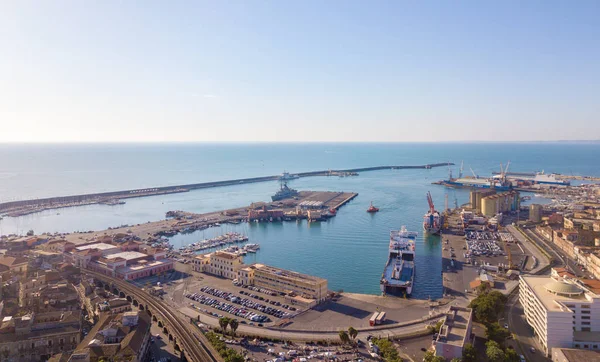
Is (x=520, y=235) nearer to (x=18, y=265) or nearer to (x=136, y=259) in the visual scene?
(x=136, y=259)

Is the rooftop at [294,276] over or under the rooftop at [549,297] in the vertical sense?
under

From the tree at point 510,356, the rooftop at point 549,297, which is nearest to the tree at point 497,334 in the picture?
the tree at point 510,356

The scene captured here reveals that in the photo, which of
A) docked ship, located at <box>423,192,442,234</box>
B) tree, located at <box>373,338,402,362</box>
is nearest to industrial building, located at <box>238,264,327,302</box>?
tree, located at <box>373,338,402,362</box>

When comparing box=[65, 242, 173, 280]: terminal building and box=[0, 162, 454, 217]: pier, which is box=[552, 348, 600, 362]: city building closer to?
box=[65, 242, 173, 280]: terminal building

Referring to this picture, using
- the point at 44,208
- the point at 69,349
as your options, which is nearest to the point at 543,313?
the point at 69,349

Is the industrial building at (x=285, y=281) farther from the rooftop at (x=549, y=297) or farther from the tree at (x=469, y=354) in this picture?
the rooftop at (x=549, y=297)
